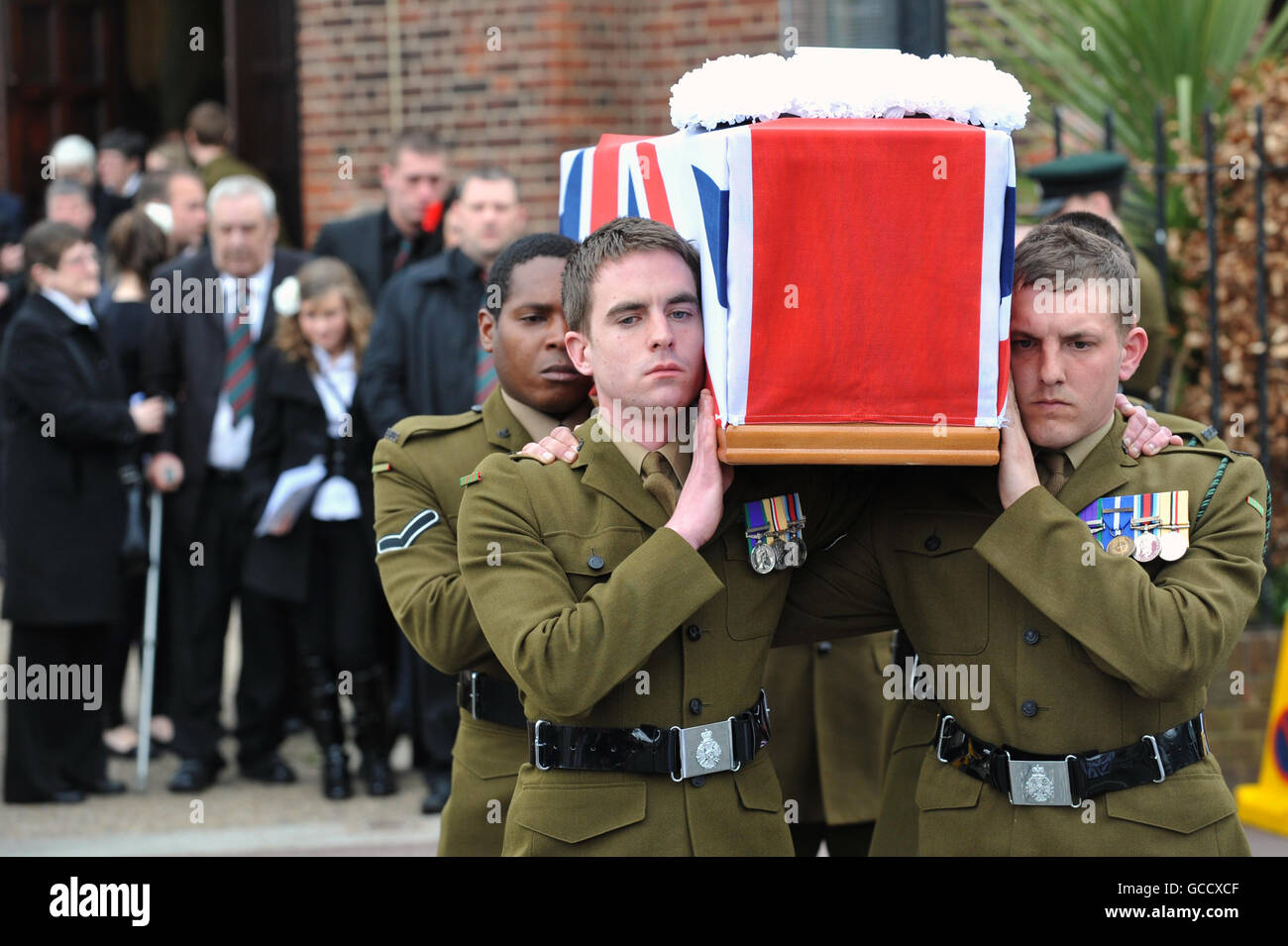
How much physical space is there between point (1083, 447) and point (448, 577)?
129 centimetres

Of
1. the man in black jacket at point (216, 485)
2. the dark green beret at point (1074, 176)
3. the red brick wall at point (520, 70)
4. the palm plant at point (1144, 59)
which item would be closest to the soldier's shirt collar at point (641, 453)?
the dark green beret at point (1074, 176)

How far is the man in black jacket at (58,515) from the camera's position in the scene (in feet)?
23.8

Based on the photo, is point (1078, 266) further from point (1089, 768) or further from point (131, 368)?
point (131, 368)

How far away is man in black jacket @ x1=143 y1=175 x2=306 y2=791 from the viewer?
755cm

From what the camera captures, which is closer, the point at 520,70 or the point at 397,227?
the point at 397,227

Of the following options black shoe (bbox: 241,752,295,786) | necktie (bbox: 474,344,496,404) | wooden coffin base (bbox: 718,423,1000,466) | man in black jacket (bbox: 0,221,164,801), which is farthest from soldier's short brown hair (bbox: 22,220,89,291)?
wooden coffin base (bbox: 718,423,1000,466)

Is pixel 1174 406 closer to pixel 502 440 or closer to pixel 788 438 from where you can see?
pixel 502 440

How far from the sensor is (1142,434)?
3354mm

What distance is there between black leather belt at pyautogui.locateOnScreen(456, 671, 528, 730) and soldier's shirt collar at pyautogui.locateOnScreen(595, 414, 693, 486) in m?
0.74

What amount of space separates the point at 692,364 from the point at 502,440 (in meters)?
0.96

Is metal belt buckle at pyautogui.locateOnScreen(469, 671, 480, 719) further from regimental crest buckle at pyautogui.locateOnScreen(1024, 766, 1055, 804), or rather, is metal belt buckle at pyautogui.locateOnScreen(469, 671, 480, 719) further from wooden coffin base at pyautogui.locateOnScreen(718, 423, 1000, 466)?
regimental crest buckle at pyautogui.locateOnScreen(1024, 766, 1055, 804)

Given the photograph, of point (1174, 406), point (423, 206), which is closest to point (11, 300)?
point (423, 206)

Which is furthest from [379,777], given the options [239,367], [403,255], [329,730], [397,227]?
[397,227]

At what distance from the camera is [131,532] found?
7422mm
